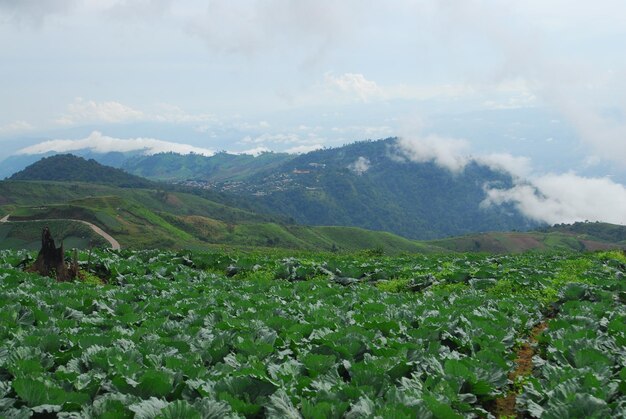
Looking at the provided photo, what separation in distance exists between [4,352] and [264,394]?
4.41 m

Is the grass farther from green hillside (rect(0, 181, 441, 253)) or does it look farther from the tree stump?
the tree stump

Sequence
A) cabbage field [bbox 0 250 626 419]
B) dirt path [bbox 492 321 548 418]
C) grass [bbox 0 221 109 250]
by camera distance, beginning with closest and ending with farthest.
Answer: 1. cabbage field [bbox 0 250 626 419]
2. dirt path [bbox 492 321 548 418]
3. grass [bbox 0 221 109 250]

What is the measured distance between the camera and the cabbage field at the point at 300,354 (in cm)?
642

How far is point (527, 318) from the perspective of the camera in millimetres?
13758

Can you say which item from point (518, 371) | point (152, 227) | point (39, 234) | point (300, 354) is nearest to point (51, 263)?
point (300, 354)

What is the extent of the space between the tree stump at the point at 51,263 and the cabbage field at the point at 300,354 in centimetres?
222

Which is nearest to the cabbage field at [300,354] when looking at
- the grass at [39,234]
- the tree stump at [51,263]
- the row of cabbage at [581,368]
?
the row of cabbage at [581,368]

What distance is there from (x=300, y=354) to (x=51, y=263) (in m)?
14.5

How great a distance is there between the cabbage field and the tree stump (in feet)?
7.27

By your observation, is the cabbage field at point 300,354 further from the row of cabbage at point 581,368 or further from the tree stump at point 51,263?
the tree stump at point 51,263

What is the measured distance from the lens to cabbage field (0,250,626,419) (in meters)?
6.42

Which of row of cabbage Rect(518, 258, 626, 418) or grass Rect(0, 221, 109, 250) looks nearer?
row of cabbage Rect(518, 258, 626, 418)

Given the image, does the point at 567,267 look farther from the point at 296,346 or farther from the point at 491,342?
the point at 296,346

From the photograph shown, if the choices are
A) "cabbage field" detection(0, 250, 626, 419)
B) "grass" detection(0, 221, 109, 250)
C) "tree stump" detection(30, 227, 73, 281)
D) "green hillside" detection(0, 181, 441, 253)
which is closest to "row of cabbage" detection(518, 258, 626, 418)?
"cabbage field" detection(0, 250, 626, 419)
